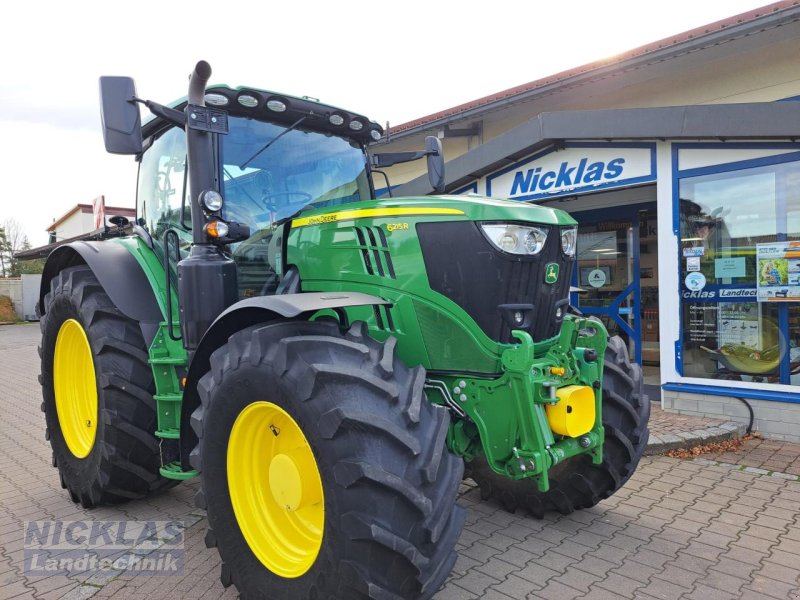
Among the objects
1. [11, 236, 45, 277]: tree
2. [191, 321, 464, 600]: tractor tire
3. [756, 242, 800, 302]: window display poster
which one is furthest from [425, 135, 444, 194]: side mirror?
[11, 236, 45, 277]: tree

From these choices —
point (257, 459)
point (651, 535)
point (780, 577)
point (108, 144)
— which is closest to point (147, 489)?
point (257, 459)

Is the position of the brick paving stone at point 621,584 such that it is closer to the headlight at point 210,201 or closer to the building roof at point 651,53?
the headlight at point 210,201

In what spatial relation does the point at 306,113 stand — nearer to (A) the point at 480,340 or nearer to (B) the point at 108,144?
Result: (B) the point at 108,144

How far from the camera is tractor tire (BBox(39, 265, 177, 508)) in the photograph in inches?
136

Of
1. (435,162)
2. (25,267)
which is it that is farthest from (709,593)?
(25,267)

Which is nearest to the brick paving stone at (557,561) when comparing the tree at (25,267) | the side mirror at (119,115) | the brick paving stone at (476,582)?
the brick paving stone at (476,582)

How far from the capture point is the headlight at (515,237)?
8.67 feet

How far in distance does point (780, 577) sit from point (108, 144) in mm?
3918

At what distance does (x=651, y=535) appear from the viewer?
338 centimetres

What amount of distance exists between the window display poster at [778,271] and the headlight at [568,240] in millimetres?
3256

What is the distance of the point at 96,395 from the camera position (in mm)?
3803

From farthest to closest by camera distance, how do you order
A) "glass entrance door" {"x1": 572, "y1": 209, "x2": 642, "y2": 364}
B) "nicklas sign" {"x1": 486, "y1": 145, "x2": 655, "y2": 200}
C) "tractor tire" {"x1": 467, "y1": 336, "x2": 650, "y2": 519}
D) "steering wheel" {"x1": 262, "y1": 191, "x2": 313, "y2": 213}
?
1. "glass entrance door" {"x1": 572, "y1": 209, "x2": 642, "y2": 364}
2. "nicklas sign" {"x1": 486, "y1": 145, "x2": 655, "y2": 200}
3. "steering wheel" {"x1": 262, "y1": 191, "x2": 313, "y2": 213}
4. "tractor tire" {"x1": 467, "y1": 336, "x2": 650, "y2": 519}

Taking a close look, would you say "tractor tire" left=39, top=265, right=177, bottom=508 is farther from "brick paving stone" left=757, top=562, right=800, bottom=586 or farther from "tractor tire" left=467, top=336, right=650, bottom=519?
"brick paving stone" left=757, top=562, right=800, bottom=586

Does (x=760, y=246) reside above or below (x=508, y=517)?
above
